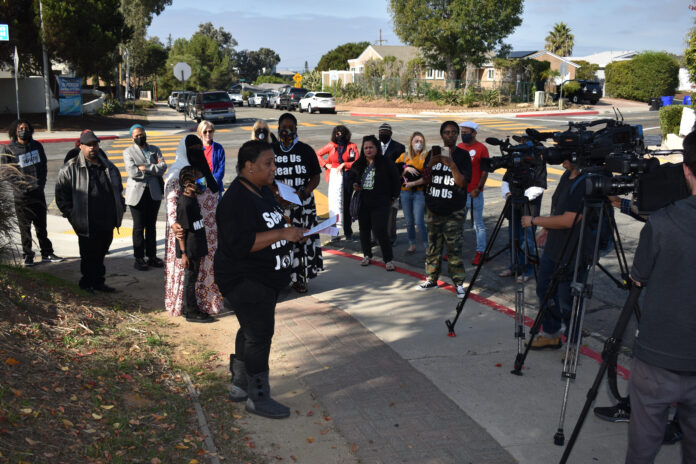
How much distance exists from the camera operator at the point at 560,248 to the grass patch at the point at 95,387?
277 centimetres

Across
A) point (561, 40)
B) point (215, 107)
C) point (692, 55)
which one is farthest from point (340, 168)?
point (561, 40)

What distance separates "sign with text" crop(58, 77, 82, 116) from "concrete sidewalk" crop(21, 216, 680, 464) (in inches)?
1030

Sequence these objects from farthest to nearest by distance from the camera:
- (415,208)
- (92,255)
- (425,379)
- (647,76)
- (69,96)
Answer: (647,76) → (69,96) → (415,208) → (92,255) → (425,379)

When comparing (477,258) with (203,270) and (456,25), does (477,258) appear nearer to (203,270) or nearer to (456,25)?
(203,270)

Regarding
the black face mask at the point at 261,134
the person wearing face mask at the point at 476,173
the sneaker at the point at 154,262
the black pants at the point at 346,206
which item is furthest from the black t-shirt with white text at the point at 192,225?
the black pants at the point at 346,206

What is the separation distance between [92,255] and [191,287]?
1464 mm

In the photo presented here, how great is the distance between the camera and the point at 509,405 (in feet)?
15.5

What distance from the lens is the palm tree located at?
241 feet

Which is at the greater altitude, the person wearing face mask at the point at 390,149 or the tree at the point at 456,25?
the tree at the point at 456,25

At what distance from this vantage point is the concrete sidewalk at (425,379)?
4.16 metres

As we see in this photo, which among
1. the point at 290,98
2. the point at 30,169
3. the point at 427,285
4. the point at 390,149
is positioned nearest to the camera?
the point at 427,285

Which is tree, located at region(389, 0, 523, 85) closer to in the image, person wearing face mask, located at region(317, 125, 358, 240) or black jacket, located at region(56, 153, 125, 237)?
person wearing face mask, located at region(317, 125, 358, 240)

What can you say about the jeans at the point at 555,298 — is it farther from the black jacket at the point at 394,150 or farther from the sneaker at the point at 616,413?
the black jacket at the point at 394,150

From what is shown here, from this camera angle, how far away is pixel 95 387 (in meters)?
4.47
